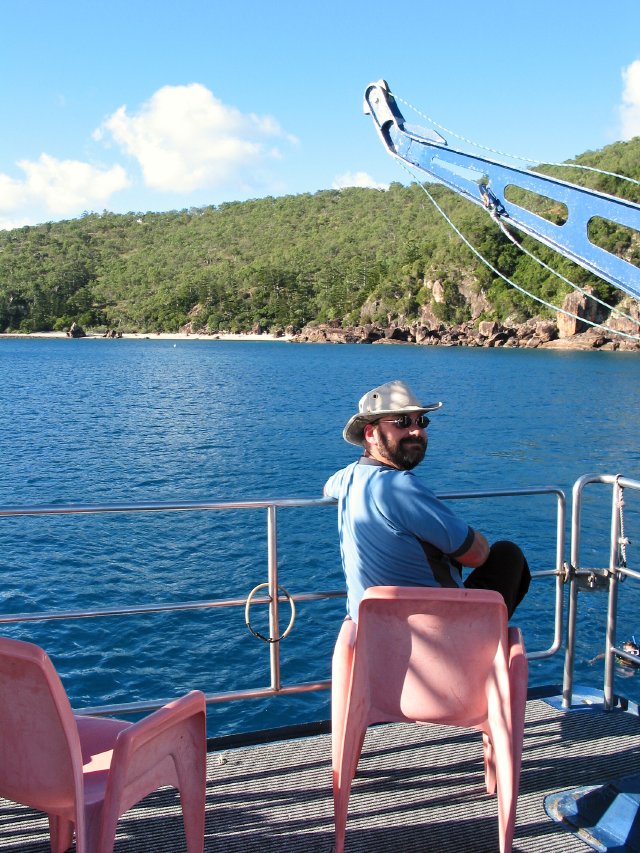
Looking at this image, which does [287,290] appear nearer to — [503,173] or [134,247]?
[134,247]

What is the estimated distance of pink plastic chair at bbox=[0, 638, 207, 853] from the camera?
1.80 meters

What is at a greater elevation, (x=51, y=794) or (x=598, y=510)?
(x=51, y=794)

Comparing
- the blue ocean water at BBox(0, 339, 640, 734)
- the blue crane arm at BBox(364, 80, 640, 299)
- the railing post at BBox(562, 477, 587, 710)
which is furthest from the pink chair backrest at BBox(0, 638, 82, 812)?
the blue crane arm at BBox(364, 80, 640, 299)

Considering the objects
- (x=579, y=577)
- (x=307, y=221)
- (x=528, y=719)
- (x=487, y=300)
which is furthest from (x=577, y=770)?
(x=307, y=221)

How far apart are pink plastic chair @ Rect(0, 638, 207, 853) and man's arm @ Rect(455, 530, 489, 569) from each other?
3.09 feet

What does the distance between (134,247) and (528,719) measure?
195m

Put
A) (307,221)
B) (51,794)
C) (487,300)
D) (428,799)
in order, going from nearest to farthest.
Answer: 1. (51,794)
2. (428,799)
3. (487,300)
4. (307,221)

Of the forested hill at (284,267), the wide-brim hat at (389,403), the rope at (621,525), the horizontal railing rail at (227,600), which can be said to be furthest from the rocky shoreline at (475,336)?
the wide-brim hat at (389,403)

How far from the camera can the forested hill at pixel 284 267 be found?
4540 inches

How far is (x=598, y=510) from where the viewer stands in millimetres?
19953

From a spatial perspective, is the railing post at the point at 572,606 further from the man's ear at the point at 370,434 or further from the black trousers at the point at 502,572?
the man's ear at the point at 370,434

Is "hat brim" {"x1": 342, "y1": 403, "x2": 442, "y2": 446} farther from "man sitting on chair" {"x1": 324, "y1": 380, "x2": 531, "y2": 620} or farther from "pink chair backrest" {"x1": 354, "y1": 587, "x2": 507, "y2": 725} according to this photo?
"pink chair backrest" {"x1": 354, "y1": 587, "x2": 507, "y2": 725}

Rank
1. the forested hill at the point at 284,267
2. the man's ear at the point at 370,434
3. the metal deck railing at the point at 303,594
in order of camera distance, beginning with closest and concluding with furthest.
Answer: the man's ear at the point at 370,434
the metal deck railing at the point at 303,594
the forested hill at the point at 284,267

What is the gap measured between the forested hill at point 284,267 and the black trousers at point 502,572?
92368mm
